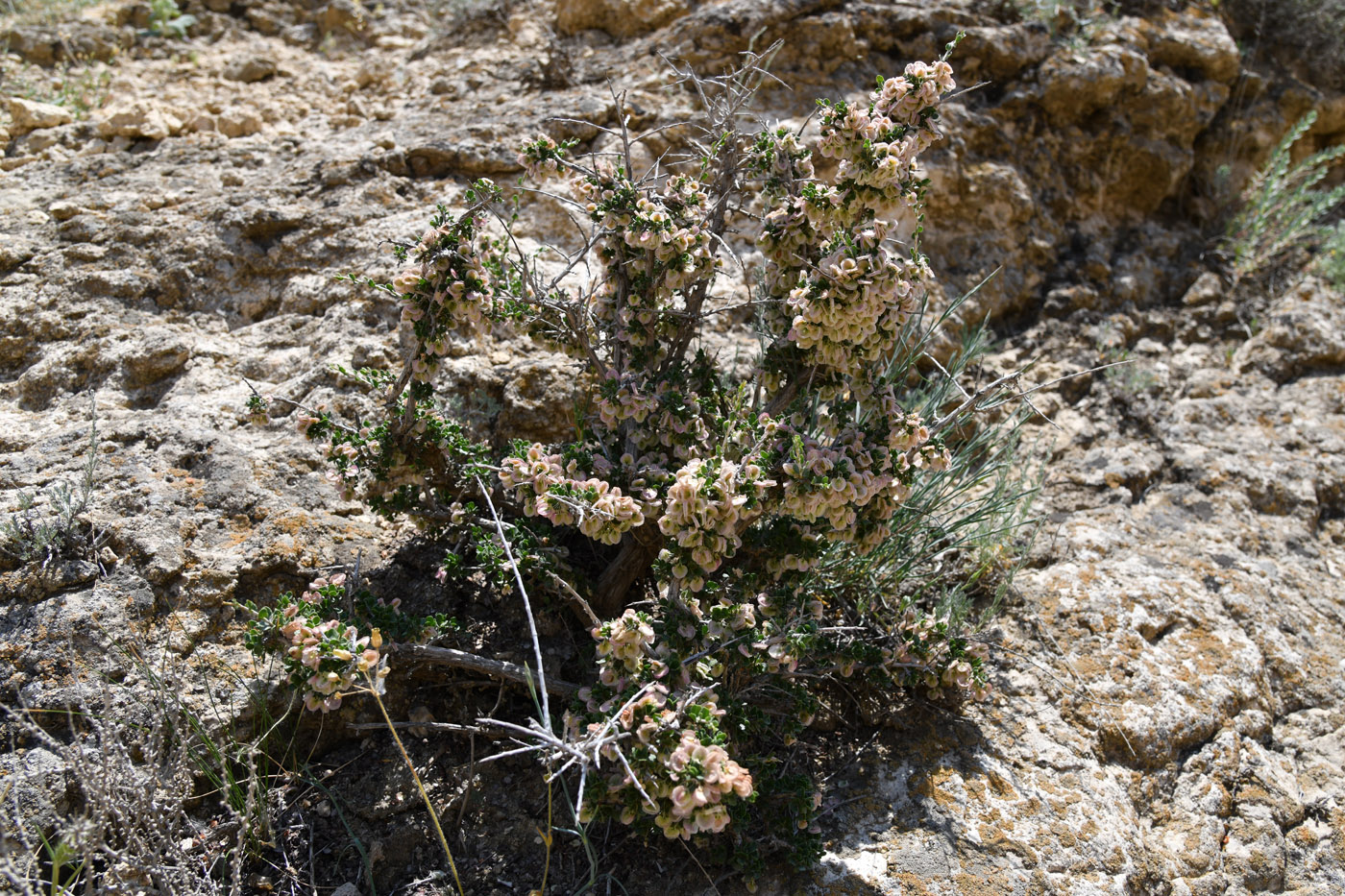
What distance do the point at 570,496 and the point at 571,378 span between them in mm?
1070

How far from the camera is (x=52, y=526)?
2410 millimetres

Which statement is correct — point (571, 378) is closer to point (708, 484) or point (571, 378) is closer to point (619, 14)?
point (708, 484)

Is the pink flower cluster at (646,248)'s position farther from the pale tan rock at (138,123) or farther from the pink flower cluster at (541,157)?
the pale tan rock at (138,123)

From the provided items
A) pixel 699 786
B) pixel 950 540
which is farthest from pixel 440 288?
pixel 950 540

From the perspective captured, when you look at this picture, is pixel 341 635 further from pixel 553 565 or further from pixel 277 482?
pixel 277 482

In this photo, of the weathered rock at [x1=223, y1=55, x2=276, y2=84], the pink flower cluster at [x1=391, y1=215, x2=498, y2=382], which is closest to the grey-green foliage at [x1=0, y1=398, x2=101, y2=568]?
the pink flower cluster at [x1=391, y1=215, x2=498, y2=382]

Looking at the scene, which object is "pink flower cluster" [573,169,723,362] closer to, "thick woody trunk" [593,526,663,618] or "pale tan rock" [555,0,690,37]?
"thick woody trunk" [593,526,663,618]

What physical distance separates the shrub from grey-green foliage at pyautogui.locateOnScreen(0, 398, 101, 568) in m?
0.72

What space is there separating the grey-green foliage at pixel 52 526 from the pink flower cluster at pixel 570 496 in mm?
1266

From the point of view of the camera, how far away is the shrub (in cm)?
201

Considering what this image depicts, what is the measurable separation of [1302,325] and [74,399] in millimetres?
5003

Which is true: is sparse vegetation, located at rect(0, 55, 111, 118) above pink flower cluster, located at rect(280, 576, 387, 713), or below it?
above

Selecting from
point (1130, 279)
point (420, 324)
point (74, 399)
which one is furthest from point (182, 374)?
point (1130, 279)

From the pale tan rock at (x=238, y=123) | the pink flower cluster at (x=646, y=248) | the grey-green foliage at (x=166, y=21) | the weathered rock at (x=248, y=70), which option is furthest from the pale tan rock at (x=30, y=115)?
the pink flower cluster at (x=646, y=248)
